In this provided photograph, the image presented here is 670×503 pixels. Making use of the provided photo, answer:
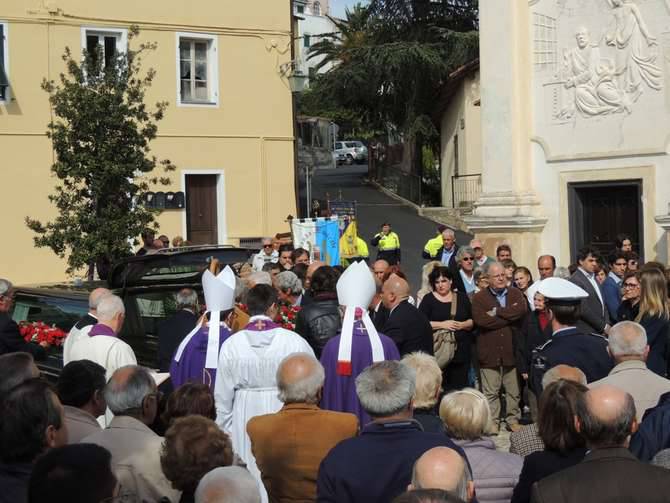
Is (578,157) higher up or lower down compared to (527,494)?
higher up

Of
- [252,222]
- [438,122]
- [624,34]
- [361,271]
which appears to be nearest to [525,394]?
[361,271]

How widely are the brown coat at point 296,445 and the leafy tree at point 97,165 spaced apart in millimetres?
12366

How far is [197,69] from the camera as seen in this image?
2730 cm

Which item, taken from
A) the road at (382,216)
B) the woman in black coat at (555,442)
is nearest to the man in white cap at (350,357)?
the woman in black coat at (555,442)

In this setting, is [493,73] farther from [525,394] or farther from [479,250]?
[525,394]

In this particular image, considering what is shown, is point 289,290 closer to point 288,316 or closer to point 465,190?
point 288,316

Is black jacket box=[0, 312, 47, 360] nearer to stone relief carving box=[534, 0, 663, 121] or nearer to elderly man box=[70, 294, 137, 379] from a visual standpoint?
elderly man box=[70, 294, 137, 379]

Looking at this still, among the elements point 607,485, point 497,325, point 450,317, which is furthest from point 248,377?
point 497,325

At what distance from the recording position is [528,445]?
558 cm

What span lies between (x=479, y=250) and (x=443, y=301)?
343 cm

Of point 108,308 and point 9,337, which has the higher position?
point 108,308

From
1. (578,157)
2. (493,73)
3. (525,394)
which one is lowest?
(525,394)

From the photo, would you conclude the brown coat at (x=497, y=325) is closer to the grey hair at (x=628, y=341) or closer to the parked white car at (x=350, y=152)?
the grey hair at (x=628, y=341)

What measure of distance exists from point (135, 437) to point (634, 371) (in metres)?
3.03
